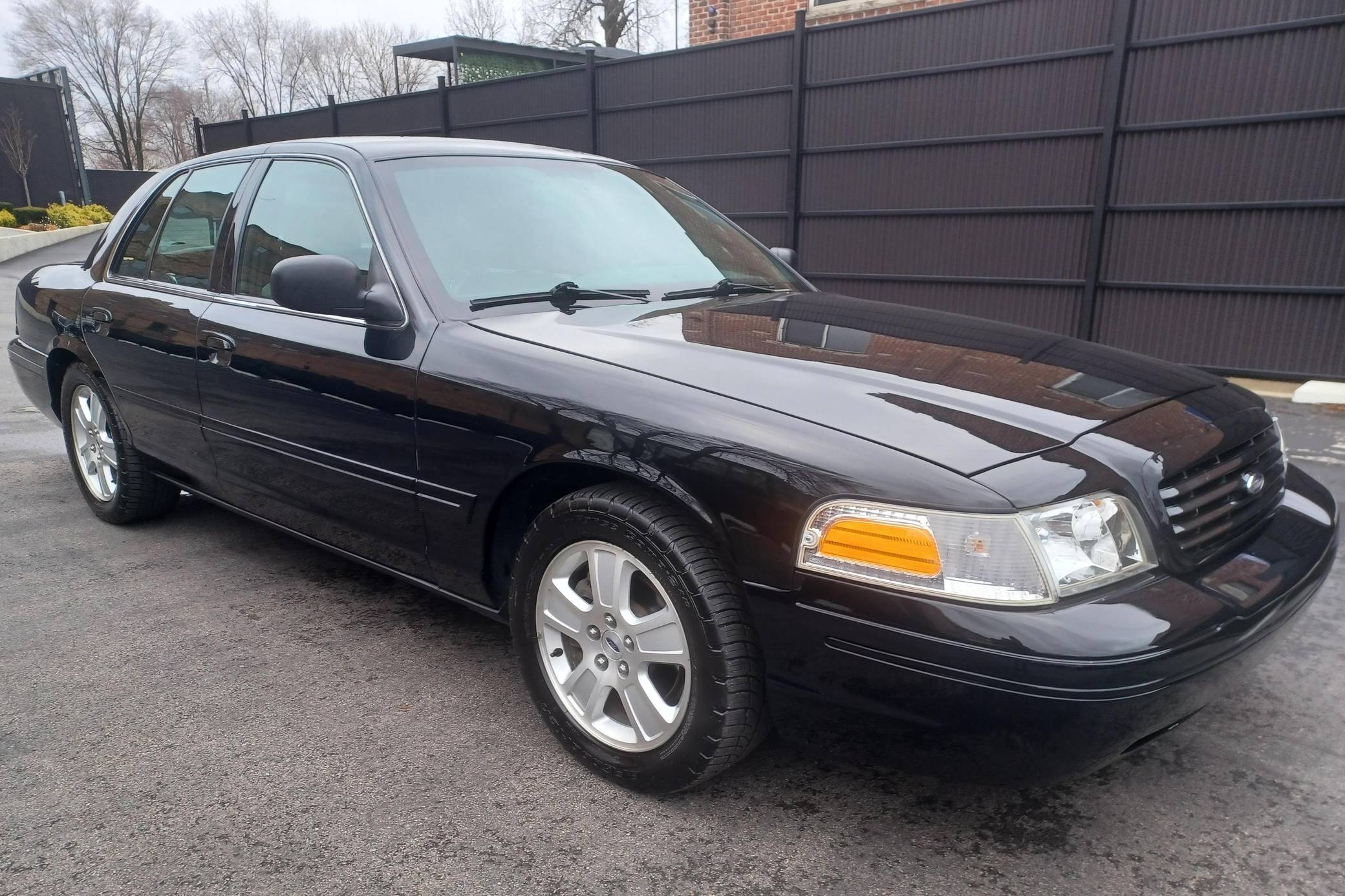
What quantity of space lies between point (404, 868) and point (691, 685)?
28.9 inches

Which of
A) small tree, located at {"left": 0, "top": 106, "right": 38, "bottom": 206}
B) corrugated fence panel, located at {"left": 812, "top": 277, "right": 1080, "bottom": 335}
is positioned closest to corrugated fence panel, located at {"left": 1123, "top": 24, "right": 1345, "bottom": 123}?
corrugated fence panel, located at {"left": 812, "top": 277, "right": 1080, "bottom": 335}

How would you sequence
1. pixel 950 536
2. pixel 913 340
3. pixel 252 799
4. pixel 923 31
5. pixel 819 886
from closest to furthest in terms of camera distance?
1. pixel 950 536
2. pixel 819 886
3. pixel 252 799
4. pixel 913 340
5. pixel 923 31

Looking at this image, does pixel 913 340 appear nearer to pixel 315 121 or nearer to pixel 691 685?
pixel 691 685

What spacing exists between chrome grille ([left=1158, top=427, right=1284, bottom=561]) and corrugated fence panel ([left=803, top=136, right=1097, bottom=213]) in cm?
623

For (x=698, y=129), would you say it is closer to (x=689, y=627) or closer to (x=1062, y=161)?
(x=1062, y=161)

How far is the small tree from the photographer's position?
97.2 feet

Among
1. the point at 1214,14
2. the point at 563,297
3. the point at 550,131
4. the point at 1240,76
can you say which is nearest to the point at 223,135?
the point at 550,131

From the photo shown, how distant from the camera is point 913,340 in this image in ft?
8.59

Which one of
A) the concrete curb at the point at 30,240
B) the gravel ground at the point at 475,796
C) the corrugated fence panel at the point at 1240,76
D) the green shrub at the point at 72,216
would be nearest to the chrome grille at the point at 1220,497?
the gravel ground at the point at 475,796

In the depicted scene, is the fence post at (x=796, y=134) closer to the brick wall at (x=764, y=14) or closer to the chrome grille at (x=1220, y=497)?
the brick wall at (x=764, y=14)

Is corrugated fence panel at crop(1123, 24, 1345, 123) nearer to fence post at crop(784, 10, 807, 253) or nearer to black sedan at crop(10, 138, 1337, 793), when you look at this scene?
fence post at crop(784, 10, 807, 253)

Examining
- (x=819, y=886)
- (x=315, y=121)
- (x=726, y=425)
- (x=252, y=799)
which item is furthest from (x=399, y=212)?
(x=315, y=121)

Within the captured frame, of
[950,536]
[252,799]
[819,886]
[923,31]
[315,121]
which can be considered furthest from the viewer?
[315,121]

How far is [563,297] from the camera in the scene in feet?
9.13
